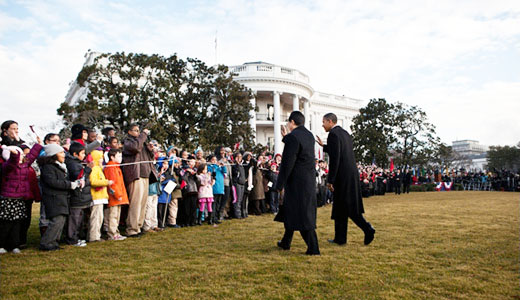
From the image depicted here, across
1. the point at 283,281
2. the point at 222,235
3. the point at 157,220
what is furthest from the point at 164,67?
the point at 283,281

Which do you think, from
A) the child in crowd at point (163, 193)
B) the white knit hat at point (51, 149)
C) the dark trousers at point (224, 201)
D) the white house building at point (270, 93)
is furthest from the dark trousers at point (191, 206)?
the white house building at point (270, 93)

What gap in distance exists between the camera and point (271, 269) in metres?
5.04

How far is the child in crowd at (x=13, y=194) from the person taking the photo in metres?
6.57

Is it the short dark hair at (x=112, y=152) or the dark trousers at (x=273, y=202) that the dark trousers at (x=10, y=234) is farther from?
the dark trousers at (x=273, y=202)

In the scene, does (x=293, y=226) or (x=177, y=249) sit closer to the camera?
(x=293, y=226)

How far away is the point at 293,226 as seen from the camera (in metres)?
5.98

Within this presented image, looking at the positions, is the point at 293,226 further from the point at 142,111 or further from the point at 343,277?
the point at 142,111

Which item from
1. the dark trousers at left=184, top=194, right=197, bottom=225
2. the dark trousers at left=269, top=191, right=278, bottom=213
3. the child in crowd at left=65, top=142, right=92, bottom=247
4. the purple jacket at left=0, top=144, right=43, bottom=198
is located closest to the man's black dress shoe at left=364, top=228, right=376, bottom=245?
the dark trousers at left=184, top=194, right=197, bottom=225

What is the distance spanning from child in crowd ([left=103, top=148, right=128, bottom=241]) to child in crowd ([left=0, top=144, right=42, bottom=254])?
148 cm

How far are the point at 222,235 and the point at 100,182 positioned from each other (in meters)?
2.67

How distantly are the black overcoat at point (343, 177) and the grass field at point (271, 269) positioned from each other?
0.64 meters

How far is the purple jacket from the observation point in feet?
21.7

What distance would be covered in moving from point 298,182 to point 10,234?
16.5 ft

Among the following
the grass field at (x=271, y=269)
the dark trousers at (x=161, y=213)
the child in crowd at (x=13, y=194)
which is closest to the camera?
the grass field at (x=271, y=269)
